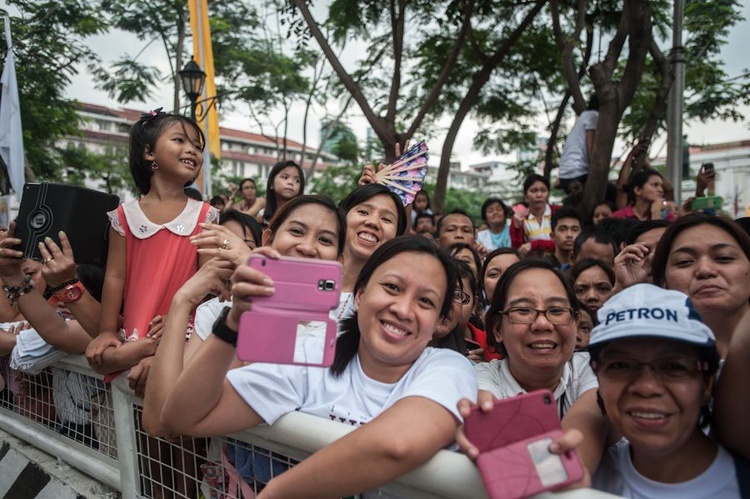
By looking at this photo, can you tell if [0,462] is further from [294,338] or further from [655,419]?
[655,419]

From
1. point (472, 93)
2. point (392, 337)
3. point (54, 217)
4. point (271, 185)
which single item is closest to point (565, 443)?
point (392, 337)

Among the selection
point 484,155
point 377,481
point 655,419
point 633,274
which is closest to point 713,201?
point 633,274

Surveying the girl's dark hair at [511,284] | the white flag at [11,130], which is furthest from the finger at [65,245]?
the white flag at [11,130]

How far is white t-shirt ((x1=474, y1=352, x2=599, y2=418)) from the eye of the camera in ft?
6.84

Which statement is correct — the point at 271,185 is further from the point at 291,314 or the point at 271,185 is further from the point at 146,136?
the point at 291,314

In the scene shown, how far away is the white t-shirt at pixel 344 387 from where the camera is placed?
1646 mm

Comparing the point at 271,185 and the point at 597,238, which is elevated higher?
the point at 271,185

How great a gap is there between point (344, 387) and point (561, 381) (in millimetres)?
888

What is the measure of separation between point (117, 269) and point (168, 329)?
98 centimetres

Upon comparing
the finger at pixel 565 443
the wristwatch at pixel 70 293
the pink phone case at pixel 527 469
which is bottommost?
the pink phone case at pixel 527 469

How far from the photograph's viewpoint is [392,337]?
176 centimetres

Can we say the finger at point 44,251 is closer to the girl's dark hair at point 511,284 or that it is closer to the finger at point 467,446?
the girl's dark hair at point 511,284

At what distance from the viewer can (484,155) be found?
518 inches

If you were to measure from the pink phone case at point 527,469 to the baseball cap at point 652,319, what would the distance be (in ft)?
1.04
